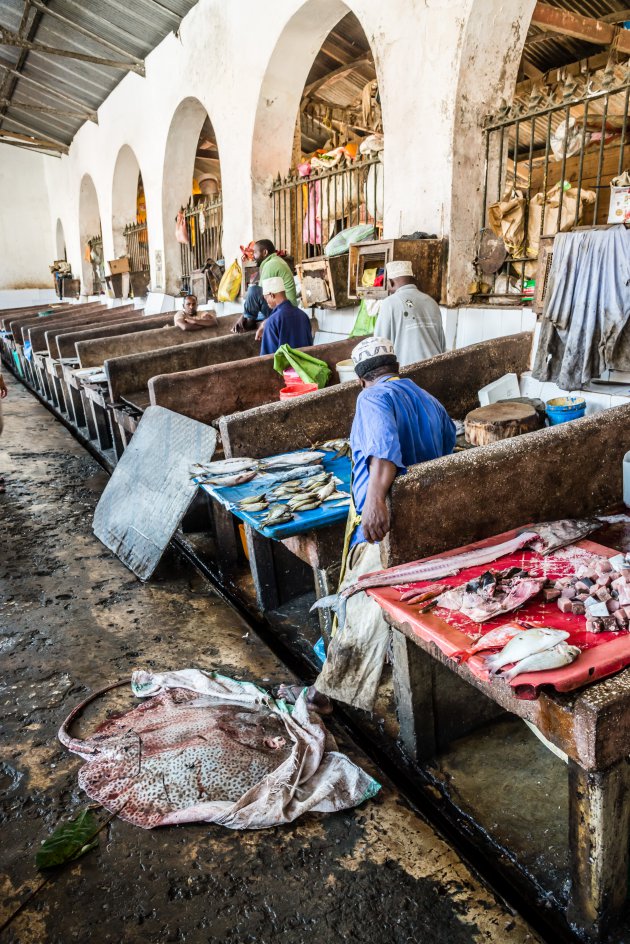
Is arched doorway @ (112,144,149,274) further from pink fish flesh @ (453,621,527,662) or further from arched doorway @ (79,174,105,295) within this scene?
pink fish flesh @ (453,621,527,662)

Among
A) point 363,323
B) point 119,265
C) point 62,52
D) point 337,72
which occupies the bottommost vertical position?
point 363,323

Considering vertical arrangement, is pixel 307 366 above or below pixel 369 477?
above

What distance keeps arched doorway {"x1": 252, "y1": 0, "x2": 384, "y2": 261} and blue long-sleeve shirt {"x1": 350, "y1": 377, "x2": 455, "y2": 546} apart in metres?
4.02

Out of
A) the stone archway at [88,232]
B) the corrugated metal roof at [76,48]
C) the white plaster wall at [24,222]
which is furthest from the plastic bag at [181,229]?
the white plaster wall at [24,222]

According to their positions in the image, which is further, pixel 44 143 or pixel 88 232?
pixel 88 232

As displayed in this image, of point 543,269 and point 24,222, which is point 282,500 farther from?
point 24,222

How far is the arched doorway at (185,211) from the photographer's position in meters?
10.4

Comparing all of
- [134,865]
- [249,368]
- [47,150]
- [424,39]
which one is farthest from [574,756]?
[47,150]

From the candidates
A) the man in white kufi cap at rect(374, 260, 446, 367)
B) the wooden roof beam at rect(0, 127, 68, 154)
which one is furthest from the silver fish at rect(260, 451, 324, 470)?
the wooden roof beam at rect(0, 127, 68, 154)

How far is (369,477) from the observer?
2562mm

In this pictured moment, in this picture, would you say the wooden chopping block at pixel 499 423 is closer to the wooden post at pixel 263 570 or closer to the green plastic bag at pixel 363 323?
the wooden post at pixel 263 570

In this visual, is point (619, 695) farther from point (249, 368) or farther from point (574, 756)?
point (249, 368)

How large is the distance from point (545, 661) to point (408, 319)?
11.1ft

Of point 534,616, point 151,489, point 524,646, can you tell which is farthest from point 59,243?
point 524,646
